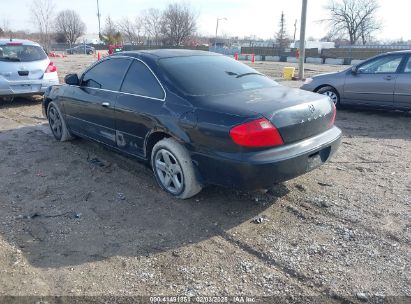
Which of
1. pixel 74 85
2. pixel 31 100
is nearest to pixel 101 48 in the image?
pixel 31 100

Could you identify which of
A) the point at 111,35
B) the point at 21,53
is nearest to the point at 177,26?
the point at 111,35

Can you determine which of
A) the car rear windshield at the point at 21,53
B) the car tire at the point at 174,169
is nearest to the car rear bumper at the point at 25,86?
the car rear windshield at the point at 21,53

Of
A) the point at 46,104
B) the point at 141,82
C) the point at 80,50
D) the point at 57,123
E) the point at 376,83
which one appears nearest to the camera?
the point at 141,82

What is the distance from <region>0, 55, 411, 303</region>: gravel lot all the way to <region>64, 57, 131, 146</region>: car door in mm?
505

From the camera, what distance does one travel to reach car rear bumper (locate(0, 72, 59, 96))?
852cm

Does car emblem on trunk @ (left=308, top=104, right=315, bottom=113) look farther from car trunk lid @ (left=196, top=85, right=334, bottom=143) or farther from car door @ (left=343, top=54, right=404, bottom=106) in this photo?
car door @ (left=343, top=54, right=404, bottom=106)

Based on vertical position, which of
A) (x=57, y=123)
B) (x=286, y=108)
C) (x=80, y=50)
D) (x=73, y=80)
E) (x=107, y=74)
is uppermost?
(x=80, y=50)

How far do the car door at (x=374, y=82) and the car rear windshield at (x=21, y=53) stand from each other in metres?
7.62

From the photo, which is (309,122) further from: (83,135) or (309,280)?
(83,135)

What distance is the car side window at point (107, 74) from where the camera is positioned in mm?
4623

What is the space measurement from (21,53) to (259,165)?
8.00 m

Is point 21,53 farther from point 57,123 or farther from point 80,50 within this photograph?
point 80,50

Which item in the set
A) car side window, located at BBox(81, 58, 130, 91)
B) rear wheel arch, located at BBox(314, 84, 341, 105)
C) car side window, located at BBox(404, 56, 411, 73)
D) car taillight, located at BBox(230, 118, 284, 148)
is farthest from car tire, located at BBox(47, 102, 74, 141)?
Answer: car side window, located at BBox(404, 56, 411, 73)

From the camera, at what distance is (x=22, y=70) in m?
8.72
